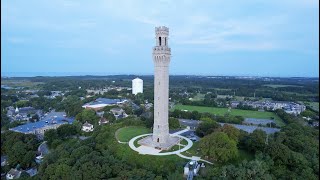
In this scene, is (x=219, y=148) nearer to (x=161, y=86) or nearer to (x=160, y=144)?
(x=160, y=144)

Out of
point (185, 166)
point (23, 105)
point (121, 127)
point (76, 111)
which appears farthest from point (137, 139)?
point (23, 105)

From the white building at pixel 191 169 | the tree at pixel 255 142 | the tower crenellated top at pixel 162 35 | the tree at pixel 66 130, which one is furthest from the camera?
the tree at pixel 66 130

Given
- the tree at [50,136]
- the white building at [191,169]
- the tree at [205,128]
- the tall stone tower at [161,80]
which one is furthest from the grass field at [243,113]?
the tree at [50,136]

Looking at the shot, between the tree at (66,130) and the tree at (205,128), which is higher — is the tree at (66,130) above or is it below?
below

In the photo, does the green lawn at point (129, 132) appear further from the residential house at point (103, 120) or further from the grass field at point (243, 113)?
the grass field at point (243, 113)

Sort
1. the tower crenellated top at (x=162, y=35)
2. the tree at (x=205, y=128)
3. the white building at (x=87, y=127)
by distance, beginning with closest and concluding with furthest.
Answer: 1. the tower crenellated top at (x=162, y=35)
2. the tree at (x=205, y=128)
3. the white building at (x=87, y=127)

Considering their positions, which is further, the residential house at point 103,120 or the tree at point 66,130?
the residential house at point 103,120

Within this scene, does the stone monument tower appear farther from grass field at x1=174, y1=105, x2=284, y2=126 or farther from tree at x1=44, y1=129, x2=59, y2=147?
grass field at x1=174, y1=105, x2=284, y2=126
